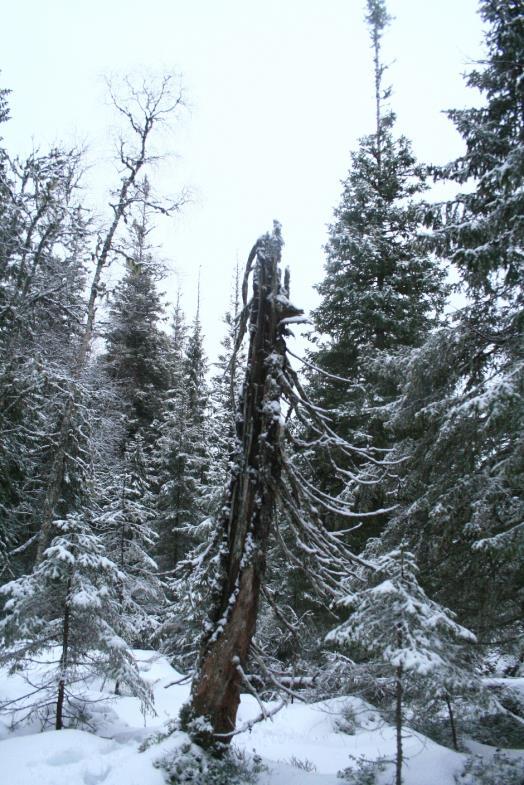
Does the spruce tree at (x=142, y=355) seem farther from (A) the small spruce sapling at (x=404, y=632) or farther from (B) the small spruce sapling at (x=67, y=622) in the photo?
(A) the small spruce sapling at (x=404, y=632)

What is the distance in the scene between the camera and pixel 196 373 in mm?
24312

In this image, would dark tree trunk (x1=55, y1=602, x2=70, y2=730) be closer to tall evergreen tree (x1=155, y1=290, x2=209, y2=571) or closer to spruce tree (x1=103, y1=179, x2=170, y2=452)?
tall evergreen tree (x1=155, y1=290, x2=209, y2=571)

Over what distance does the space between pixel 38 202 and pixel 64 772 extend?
1439cm

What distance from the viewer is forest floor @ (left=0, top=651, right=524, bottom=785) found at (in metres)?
4.92

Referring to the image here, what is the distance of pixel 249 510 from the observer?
18.9ft

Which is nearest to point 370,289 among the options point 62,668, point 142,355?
point 62,668

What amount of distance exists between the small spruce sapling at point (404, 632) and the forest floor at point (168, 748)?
73cm

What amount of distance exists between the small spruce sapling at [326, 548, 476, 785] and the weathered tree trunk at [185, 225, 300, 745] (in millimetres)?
1132

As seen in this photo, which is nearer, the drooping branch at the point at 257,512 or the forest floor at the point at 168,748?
the forest floor at the point at 168,748

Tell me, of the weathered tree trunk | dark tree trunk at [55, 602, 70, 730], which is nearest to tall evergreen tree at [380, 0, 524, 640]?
the weathered tree trunk

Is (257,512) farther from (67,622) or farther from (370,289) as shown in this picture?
(370,289)

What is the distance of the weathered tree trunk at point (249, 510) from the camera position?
5.20 m

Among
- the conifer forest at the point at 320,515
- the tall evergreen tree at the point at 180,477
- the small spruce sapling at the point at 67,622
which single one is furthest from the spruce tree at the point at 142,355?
the small spruce sapling at the point at 67,622

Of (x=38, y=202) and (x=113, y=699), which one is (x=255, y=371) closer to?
(x=113, y=699)
